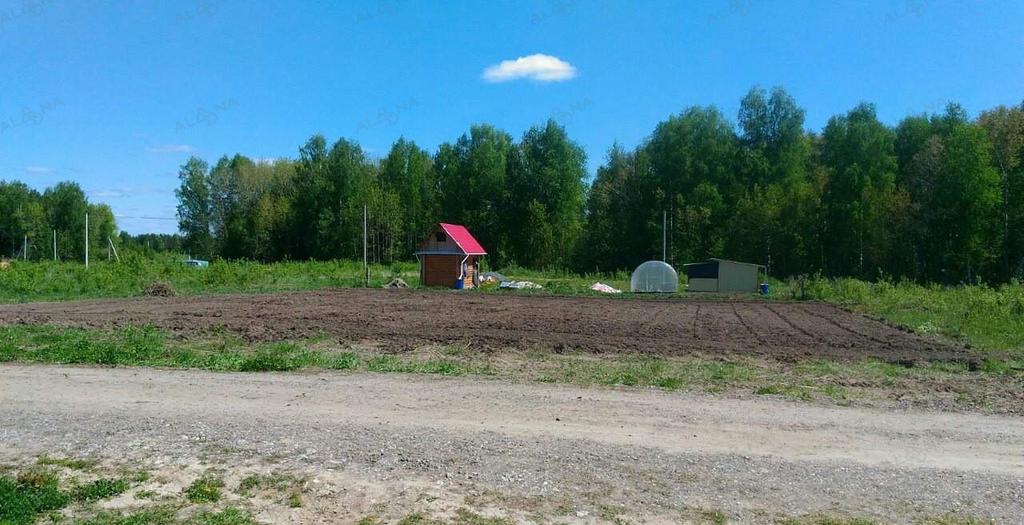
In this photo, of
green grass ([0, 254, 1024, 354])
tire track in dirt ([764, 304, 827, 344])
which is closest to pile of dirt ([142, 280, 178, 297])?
green grass ([0, 254, 1024, 354])

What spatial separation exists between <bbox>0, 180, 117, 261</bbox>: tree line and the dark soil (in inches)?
2695

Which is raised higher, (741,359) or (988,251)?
(988,251)

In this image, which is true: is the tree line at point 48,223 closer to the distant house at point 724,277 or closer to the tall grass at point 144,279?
the tall grass at point 144,279

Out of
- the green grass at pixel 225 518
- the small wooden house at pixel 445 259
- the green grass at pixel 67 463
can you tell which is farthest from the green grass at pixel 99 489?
the small wooden house at pixel 445 259

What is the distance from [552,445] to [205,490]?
3.18 metres

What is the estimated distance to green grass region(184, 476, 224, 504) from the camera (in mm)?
5266

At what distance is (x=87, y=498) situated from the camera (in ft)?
17.2

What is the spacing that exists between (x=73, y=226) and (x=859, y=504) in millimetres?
100747

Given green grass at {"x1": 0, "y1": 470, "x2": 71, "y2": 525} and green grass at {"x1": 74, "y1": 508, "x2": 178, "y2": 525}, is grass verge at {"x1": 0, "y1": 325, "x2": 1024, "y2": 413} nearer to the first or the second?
green grass at {"x1": 0, "y1": 470, "x2": 71, "y2": 525}

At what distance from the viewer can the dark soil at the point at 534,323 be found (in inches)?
614

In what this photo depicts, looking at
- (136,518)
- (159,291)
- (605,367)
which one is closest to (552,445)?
(136,518)

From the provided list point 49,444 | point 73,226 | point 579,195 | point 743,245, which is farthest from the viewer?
point 73,226

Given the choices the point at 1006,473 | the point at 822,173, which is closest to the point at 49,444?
the point at 1006,473

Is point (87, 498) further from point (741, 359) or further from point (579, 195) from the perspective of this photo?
point (579, 195)
